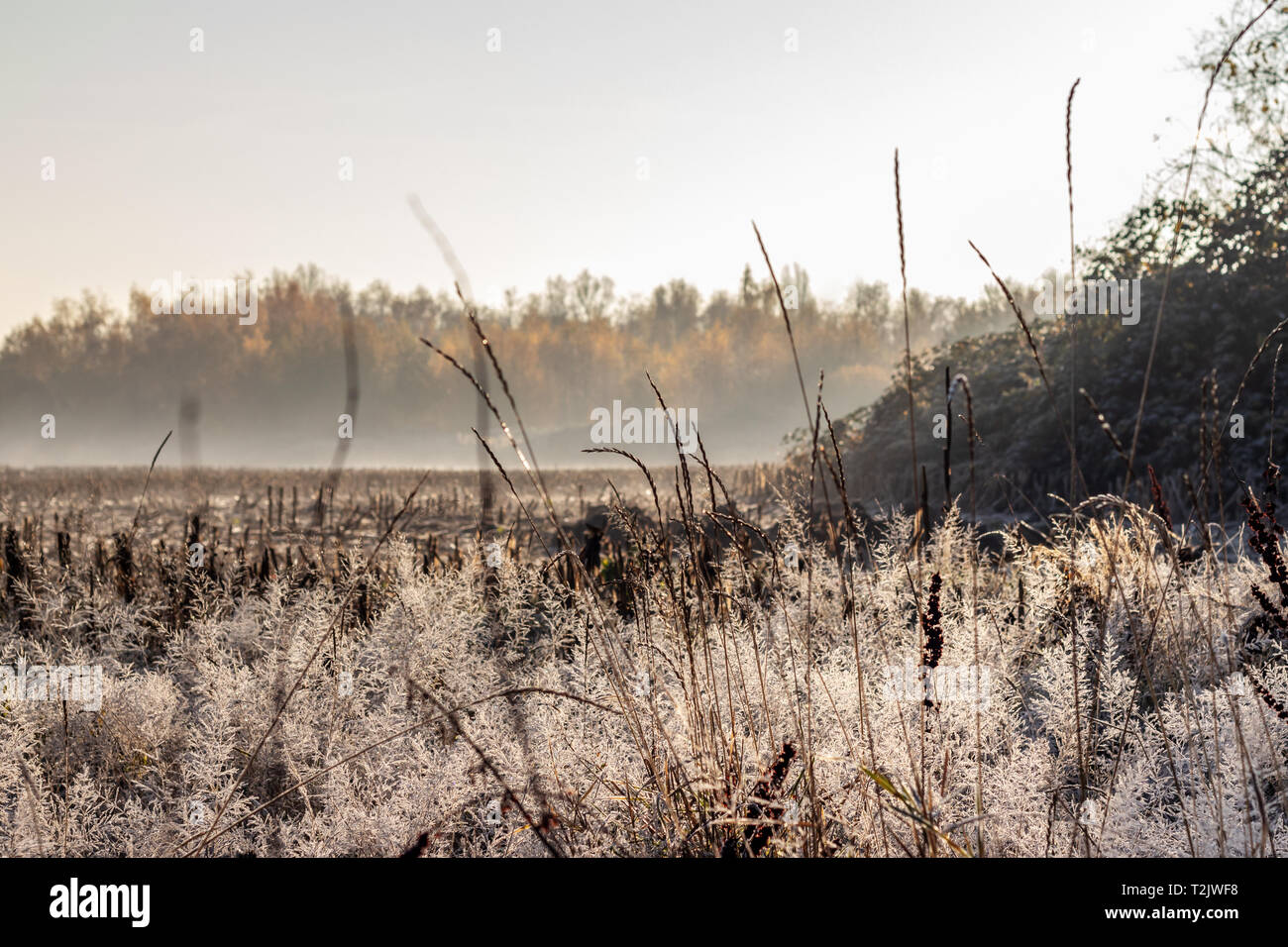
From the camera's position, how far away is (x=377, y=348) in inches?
2479

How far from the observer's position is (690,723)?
6.26ft

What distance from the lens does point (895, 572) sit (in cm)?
327

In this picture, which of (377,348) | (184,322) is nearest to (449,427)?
(377,348)

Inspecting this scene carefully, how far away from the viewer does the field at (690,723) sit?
1.78 metres

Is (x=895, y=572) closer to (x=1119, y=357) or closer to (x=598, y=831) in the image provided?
(x=598, y=831)

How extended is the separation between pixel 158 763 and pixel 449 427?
2746 inches

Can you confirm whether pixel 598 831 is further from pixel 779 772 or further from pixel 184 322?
pixel 184 322

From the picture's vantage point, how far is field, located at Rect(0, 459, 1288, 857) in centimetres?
178

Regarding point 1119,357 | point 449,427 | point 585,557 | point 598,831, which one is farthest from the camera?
point 449,427

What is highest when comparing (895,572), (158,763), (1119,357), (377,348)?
(377,348)
